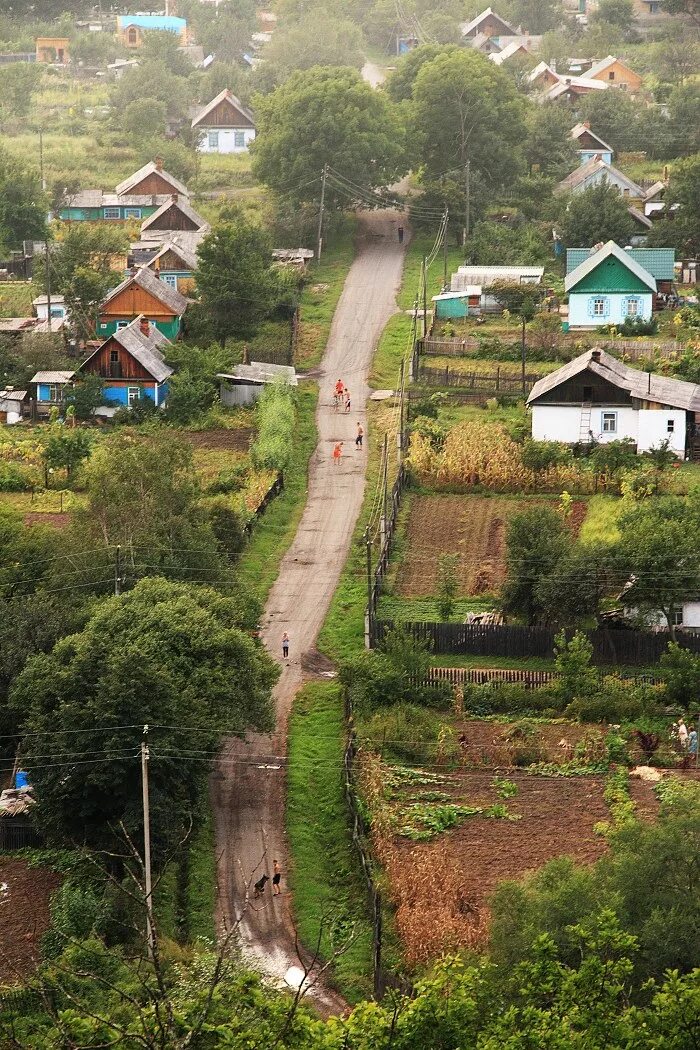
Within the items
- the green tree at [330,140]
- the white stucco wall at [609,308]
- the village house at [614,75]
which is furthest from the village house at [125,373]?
the village house at [614,75]

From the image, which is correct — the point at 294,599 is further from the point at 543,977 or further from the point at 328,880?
the point at 543,977

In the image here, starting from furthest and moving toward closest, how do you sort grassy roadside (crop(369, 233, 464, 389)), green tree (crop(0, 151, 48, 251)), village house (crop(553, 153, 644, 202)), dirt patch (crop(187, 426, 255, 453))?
village house (crop(553, 153, 644, 202)) < green tree (crop(0, 151, 48, 251)) < grassy roadside (crop(369, 233, 464, 389)) < dirt patch (crop(187, 426, 255, 453))

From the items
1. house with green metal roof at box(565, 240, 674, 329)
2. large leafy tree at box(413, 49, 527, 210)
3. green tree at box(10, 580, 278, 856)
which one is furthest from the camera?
large leafy tree at box(413, 49, 527, 210)

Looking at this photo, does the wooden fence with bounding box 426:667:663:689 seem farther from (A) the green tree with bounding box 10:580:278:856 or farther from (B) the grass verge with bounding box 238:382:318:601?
(A) the green tree with bounding box 10:580:278:856

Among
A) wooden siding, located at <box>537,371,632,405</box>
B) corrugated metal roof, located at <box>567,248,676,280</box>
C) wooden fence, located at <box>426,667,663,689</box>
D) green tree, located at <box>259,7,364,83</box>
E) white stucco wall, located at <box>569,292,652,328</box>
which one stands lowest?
wooden fence, located at <box>426,667,663,689</box>

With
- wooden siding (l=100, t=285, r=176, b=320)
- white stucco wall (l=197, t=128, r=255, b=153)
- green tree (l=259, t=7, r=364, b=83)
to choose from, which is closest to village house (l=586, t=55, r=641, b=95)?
green tree (l=259, t=7, r=364, b=83)

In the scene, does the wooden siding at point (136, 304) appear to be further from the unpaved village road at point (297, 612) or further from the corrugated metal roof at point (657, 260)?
the corrugated metal roof at point (657, 260)

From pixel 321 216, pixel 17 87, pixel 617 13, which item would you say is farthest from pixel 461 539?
pixel 617 13
